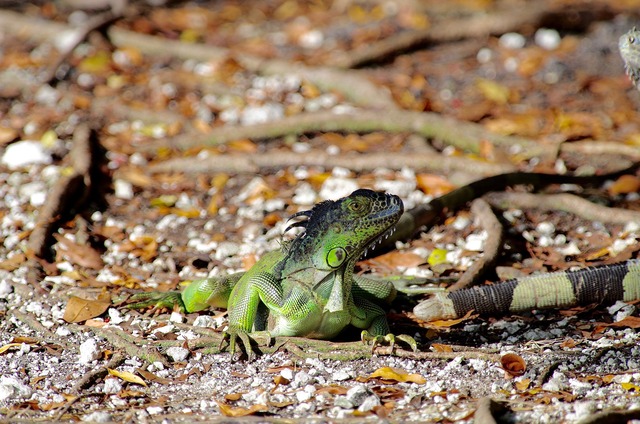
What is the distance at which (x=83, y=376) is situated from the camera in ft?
12.2

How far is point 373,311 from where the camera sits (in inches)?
159

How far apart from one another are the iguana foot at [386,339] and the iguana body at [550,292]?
0.46m

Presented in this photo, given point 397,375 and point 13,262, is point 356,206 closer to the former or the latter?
point 397,375

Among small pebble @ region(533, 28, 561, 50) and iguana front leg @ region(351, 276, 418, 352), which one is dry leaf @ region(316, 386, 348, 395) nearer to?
iguana front leg @ region(351, 276, 418, 352)

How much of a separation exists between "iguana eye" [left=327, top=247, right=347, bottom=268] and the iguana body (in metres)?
0.75

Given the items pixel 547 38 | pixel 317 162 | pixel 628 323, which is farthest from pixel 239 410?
pixel 547 38

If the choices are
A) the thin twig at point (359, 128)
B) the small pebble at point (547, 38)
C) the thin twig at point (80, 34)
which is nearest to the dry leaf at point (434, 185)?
the thin twig at point (359, 128)

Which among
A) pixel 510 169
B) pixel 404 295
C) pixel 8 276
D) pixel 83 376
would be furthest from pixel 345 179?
pixel 83 376

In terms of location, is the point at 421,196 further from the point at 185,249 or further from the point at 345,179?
the point at 185,249

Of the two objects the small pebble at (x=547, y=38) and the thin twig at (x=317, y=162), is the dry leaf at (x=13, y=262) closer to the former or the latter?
the thin twig at (x=317, y=162)

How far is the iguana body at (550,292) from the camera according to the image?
433 centimetres

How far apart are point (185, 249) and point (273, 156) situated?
1.37 m

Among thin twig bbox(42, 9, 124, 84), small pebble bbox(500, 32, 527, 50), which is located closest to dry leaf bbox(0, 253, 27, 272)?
thin twig bbox(42, 9, 124, 84)

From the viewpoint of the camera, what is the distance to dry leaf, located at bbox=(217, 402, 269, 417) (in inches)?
132
